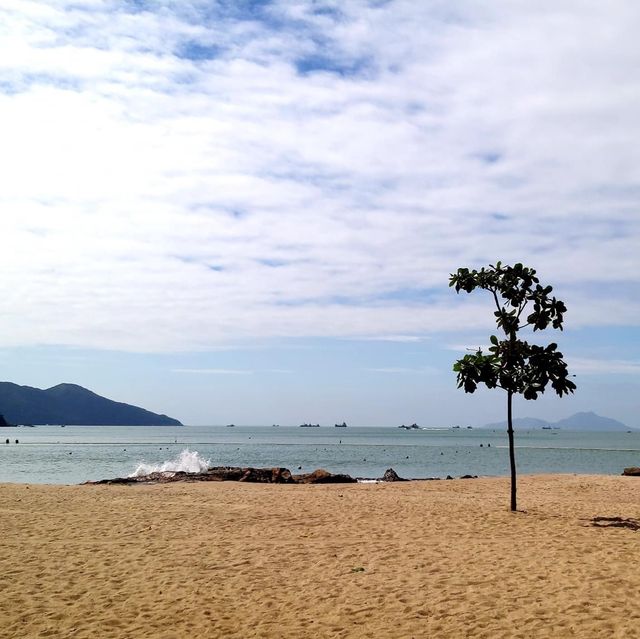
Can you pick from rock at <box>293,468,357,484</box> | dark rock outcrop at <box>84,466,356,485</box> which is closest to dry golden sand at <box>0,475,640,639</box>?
dark rock outcrop at <box>84,466,356,485</box>

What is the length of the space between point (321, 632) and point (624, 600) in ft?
14.8

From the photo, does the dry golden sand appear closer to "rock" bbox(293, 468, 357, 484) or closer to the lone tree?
the lone tree

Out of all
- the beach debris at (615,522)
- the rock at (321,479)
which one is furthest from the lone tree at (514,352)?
the rock at (321,479)

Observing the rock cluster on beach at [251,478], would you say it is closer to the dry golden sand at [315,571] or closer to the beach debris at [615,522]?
the dry golden sand at [315,571]

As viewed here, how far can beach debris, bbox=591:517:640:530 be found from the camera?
15.9 meters

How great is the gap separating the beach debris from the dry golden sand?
38 cm

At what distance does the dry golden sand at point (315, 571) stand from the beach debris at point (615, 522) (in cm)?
38

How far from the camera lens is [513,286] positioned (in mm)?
17062

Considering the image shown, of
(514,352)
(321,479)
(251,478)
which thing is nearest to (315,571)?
(514,352)

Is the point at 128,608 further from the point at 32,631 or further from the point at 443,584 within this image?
the point at 443,584

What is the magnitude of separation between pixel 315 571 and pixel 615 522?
9215 mm

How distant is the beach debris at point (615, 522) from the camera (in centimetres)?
1587

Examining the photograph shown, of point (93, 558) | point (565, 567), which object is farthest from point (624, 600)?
point (93, 558)

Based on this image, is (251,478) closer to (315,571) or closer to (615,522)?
(615,522)
